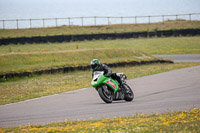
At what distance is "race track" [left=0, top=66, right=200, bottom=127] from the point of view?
1045 centimetres

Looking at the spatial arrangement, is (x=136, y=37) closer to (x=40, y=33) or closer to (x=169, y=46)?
(x=169, y=46)

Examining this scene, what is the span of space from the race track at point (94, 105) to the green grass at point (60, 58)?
9125mm

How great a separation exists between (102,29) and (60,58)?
27.4 metres

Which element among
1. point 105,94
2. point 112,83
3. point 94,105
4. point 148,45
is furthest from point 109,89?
point 148,45

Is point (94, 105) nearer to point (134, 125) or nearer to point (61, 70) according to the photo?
point (134, 125)

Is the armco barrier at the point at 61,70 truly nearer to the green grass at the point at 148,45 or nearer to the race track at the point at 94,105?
the race track at the point at 94,105

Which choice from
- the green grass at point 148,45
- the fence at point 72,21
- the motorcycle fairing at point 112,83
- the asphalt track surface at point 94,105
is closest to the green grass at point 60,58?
the asphalt track surface at point 94,105

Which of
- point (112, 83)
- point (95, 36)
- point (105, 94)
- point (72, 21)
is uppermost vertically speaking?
point (72, 21)

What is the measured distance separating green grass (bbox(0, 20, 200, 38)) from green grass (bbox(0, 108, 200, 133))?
136 feet

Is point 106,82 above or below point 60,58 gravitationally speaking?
above

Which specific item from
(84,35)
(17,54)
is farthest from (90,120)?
(84,35)

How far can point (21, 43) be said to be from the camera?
1719 inches

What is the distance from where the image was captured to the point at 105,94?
12.4 metres

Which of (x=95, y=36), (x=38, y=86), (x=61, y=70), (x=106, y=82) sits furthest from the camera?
(x=95, y=36)
